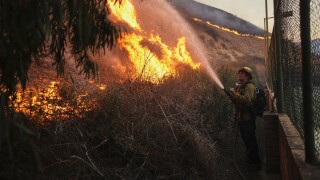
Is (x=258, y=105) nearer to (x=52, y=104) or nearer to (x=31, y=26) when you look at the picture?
(x=52, y=104)

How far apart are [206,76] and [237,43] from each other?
4012 centimetres

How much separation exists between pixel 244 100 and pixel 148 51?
5359 millimetres

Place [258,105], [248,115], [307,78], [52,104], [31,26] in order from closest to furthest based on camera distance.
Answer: [31,26]
[307,78]
[52,104]
[248,115]
[258,105]

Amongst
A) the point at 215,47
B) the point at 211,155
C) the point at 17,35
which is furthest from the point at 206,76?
the point at 215,47

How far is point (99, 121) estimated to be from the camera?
554cm

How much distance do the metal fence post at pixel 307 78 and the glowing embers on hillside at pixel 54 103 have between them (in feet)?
11.7

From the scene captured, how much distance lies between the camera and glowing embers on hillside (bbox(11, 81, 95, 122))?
509cm

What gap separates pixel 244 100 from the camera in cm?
690

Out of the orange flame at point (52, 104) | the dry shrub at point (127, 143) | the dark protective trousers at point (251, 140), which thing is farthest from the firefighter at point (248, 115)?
the orange flame at point (52, 104)

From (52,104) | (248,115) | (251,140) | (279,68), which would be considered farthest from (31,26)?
(251,140)

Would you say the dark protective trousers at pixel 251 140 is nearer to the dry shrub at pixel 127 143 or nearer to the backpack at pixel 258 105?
the backpack at pixel 258 105

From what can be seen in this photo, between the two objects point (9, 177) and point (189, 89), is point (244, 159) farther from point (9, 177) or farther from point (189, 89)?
point (9, 177)

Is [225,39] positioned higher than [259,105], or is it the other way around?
[225,39]

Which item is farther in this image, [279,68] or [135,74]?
[135,74]
